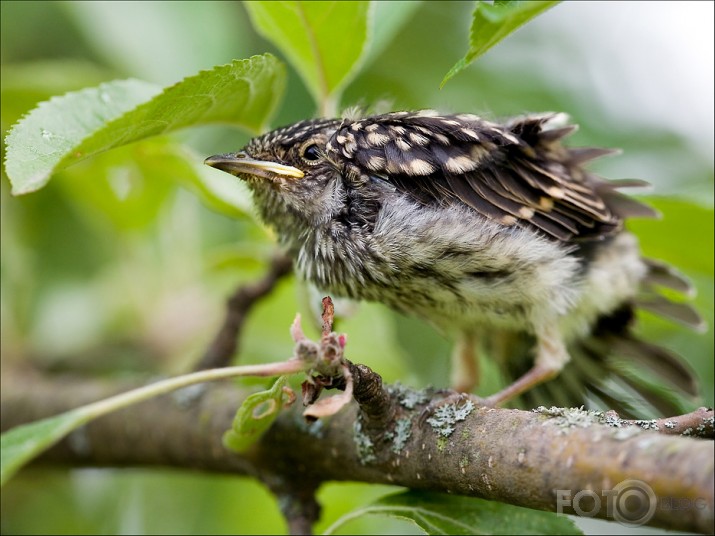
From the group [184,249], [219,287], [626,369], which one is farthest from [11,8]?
[626,369]

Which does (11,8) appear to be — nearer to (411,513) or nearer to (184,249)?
(184,249)

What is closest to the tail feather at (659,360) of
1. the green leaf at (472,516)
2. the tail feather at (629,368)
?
the tail feather at (629,368)

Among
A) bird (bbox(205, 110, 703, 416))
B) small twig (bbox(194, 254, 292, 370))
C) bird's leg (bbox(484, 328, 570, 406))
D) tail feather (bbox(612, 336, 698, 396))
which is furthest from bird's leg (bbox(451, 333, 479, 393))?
small twig (bbox(194, 254, 292, 370))

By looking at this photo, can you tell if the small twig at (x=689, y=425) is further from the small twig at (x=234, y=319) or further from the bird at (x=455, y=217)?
the small twig at (x=234, y=319)

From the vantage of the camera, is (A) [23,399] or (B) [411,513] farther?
(A) [23,399]

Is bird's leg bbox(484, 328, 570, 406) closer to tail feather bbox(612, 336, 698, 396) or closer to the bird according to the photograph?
the bird

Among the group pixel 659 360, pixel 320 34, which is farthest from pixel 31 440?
pixel 659 360
